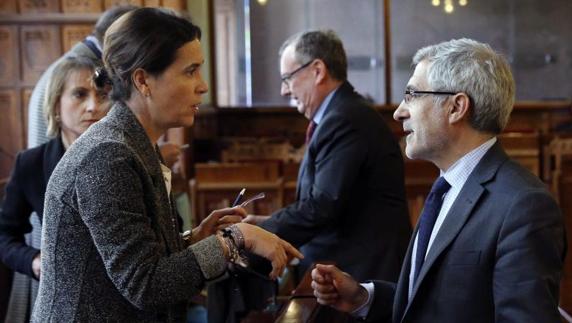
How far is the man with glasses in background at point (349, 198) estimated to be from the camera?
272 cm

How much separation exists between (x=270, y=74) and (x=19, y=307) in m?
4.33

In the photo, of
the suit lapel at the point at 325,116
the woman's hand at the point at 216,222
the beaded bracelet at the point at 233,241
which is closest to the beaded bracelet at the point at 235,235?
the beaded bracelet at the point at 233,241

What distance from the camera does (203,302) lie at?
3.09 meters

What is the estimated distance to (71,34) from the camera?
459cm

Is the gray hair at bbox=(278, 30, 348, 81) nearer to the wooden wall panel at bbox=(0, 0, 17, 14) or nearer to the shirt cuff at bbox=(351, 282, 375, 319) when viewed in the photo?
the shirt cuff at bbox=(351, 282, 375, 319)

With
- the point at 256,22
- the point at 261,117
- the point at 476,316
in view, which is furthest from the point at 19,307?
the point at 256,22

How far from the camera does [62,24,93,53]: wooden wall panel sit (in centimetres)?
459

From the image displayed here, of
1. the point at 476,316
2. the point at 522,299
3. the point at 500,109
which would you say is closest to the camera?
the point at 522,299

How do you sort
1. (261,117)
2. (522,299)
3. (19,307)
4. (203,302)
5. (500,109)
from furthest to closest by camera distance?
1. (261,117)
2. (203,302)
3. (19,307)
4. (500,109)
5. (522,299)

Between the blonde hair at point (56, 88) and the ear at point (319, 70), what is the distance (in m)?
0.92

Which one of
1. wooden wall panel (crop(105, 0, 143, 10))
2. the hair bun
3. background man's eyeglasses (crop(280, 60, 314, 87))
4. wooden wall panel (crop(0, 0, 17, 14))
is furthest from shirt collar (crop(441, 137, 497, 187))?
wooden wall panel (crop(0, 0, 17, 14))

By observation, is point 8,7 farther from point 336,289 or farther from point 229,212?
point 336,289

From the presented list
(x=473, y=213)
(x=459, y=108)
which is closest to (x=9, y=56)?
(x=459, y=108)

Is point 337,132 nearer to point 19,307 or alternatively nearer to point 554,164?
point 19,307
